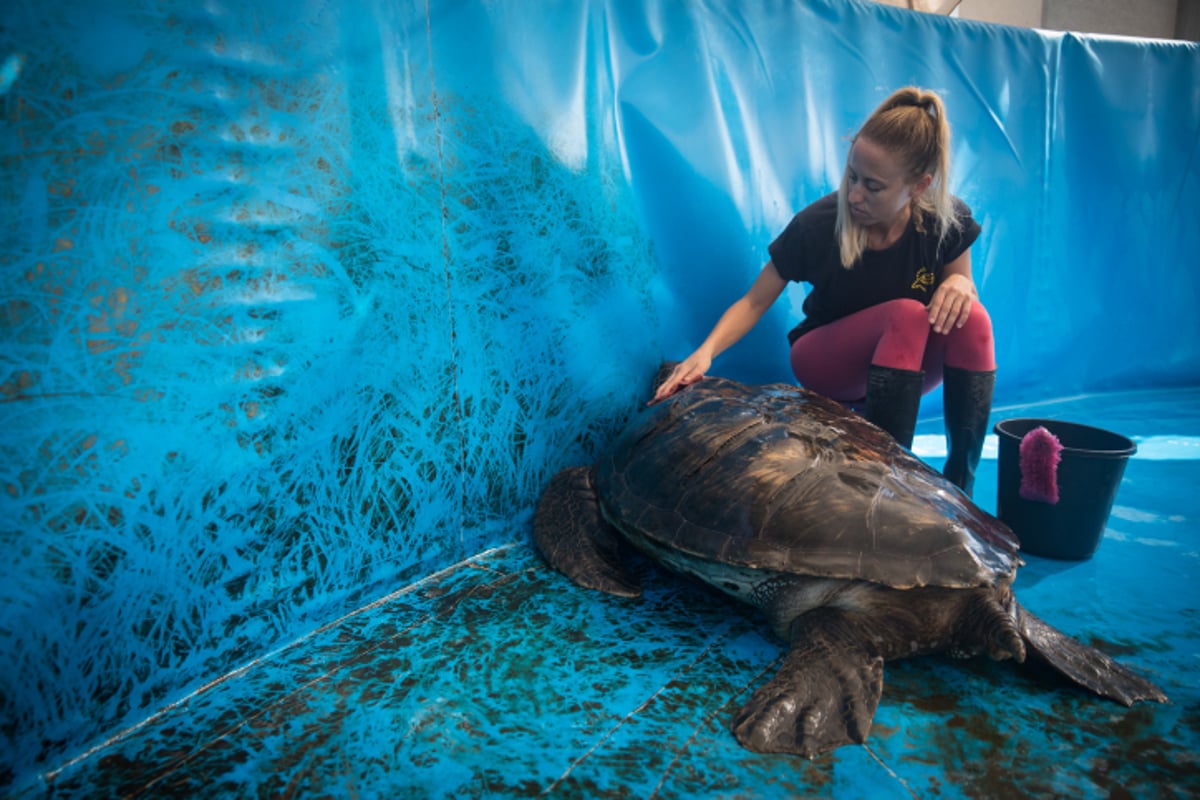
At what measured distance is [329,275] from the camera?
1.72 metres

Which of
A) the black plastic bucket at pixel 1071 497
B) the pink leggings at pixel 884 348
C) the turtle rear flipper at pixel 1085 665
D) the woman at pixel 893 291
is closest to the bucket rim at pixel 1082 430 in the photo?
the black plastic bucket at pixel 1071 497

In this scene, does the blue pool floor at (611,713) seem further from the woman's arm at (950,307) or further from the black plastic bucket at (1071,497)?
the woman's arm at (950,307)

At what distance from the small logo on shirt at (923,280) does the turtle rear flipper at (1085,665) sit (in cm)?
127

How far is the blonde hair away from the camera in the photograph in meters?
2.16

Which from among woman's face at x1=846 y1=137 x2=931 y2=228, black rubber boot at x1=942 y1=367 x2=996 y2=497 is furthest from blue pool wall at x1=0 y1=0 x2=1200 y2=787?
black rubber boot at x1=942 y1=367 x2=996 y2=497

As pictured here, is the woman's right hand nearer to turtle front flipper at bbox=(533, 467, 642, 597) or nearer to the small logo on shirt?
turtle front flipper at bbox=(533, 467, 642, 597)

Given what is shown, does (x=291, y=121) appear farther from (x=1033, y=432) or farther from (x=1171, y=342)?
(x=1171, y=342)

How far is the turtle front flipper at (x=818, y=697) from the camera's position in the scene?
139 cm

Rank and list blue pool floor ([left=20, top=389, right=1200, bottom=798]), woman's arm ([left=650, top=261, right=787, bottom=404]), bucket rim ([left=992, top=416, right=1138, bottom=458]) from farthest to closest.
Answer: woman's arm ([left=650, top=261, right=787, bottom=404]) → bucket rim ([left=992, top=416, right=1138, bottom=458]) → blue pool floor ([left=20, top=389, right=1200, bottom=798])

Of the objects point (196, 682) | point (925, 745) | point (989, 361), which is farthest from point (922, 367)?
point (196, 682)

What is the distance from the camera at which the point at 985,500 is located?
2588 mm

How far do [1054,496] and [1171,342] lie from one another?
2993mm

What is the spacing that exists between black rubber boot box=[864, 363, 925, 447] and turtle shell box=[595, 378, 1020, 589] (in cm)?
23

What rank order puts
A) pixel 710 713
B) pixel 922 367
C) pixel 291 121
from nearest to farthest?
1. pixel 710 713
2. pixel 291 121
3. pixel 922 367
